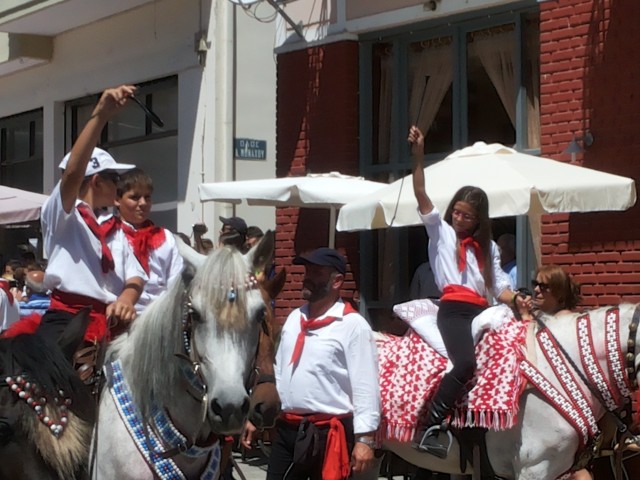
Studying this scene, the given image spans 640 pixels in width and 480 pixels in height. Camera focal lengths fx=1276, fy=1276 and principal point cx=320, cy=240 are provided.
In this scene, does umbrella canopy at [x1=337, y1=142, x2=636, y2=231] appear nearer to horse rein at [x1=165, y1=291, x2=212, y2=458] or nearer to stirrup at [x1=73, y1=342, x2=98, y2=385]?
stirrup at [x1=73, y1=342, x2=98, y2=385]

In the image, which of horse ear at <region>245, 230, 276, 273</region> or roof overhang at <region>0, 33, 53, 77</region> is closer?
horse ear at <region>245, 230, 276, 273</region>

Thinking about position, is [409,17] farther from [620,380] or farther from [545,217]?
[620,380]

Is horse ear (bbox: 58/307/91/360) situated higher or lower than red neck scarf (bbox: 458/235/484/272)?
lower

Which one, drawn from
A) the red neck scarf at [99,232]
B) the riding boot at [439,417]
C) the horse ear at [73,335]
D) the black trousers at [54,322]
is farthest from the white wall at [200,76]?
the horse ear at [73,335]

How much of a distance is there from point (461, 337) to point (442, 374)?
1.15ft

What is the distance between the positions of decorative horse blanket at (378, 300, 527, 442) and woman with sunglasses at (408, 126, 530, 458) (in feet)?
0.33

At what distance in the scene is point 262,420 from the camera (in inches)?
250

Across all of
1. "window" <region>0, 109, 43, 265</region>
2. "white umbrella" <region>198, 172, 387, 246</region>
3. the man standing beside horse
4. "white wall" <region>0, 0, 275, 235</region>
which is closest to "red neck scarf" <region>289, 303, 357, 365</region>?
the man standing beside horse

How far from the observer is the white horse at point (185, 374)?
16.7 ft

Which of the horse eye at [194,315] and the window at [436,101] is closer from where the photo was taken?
the horse eye at [194,315]

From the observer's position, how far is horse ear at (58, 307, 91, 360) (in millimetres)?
5414

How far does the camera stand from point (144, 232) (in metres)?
6.66

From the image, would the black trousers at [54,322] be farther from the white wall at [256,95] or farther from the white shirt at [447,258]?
the white wall at [256,95]

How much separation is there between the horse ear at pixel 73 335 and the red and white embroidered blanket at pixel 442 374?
3247 millimetres
